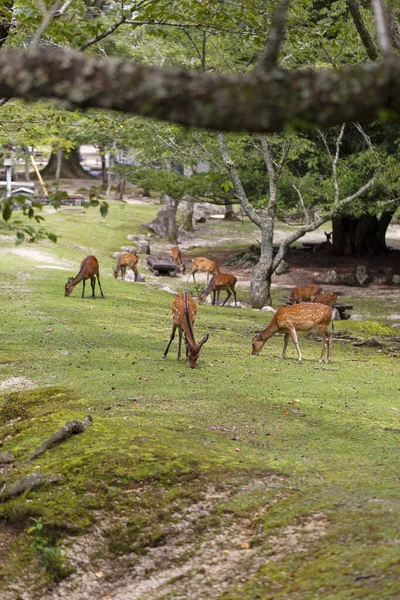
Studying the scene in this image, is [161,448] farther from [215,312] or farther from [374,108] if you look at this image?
[215,312]

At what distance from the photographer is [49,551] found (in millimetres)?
6418

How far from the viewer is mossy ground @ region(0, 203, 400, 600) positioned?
6.06 m

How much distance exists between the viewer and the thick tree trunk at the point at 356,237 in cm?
3459

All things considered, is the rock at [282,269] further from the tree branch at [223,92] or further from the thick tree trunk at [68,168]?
the thick tree trunk at [68,168]

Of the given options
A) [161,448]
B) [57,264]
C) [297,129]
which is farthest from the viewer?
[57,264]

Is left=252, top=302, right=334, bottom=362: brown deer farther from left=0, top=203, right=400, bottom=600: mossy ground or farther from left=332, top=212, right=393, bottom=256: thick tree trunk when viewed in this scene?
left=332, top=212, right=393, bottom=256: thick tree trunk

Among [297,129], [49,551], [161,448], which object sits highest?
[297,129]

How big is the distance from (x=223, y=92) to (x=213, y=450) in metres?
4.84

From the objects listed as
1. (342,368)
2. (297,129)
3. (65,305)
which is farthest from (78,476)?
(65,305)

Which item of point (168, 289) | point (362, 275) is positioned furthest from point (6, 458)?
point (362, 275)

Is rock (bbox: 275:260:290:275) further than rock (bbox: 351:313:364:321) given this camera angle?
Yes

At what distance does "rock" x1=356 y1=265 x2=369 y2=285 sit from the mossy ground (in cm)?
1477

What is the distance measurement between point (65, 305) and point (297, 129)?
600 inches

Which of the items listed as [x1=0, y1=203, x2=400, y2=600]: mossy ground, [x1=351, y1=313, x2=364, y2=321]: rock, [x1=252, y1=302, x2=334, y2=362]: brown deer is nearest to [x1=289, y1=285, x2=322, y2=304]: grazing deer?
[x1=351, y1=313, x2=364, y2=321]: rock
